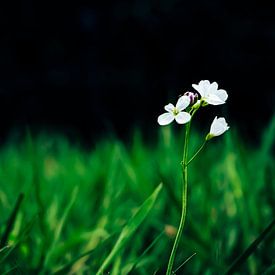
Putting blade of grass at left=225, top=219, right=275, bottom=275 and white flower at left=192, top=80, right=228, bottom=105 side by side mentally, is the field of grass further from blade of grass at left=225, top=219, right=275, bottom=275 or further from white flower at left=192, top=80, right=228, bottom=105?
white flower at left=192, top=80, right=228, bottom=105

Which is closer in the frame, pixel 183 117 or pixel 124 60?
pixel 183 117

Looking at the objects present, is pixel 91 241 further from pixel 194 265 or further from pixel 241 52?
pixel 241 52

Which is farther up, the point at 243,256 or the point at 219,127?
the point at 219,127

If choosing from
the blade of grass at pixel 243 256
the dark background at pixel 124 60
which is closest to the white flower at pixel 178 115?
the blade of grass at pixel 243 256

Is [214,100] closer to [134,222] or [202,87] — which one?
[202,87]

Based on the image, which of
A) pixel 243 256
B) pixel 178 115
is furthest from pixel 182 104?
pixel 243 256

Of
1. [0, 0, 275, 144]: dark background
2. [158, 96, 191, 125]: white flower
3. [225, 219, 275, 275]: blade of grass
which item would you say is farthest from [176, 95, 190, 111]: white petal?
[0, 0, 275, 144]: dark background

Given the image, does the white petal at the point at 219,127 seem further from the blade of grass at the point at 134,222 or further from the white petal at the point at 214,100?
the blade of grass at the point at 134,222

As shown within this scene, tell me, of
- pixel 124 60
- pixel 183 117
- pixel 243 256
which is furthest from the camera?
pixel 124 60
